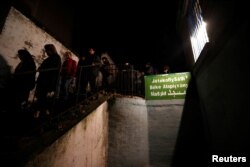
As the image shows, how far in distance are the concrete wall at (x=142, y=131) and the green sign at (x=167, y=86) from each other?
0.29m

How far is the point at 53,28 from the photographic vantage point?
32.2 ft

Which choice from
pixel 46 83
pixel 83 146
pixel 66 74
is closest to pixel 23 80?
pixel 46 83

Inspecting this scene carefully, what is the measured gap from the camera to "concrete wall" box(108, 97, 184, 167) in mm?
6770

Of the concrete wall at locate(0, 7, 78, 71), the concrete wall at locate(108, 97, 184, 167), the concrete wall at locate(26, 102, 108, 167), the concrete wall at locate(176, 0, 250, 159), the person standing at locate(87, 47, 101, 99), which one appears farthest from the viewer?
the person standing at locate(87, 47, 101, 99)

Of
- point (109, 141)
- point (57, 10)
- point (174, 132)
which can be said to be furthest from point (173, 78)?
point (57, 10)

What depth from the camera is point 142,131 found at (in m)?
7.68

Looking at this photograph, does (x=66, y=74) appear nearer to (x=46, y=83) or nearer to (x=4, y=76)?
(x=46, y=83)

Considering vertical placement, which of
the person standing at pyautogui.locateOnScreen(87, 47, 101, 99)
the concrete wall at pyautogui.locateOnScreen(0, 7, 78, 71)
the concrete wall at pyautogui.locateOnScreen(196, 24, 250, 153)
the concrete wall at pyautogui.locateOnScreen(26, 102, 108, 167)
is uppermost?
the concrete wall at pyautogui.locateOnScreen(0, 7, 78, 71)

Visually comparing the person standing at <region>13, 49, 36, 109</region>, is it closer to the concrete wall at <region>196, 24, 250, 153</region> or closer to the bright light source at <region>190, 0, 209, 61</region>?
the concrete wall at <region>196, 24, 250, 153</region>

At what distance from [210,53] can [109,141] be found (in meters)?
4.71

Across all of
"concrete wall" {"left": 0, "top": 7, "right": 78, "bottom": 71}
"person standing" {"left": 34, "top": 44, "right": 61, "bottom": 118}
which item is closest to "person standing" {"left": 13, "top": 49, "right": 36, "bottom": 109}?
"person standing" {"left": 34, "top": 44, "right": 61, "bottom": 118}

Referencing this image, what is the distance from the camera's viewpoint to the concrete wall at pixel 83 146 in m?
3.52

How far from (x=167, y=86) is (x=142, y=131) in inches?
92.8

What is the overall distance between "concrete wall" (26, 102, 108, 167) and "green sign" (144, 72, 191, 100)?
8.25ft
